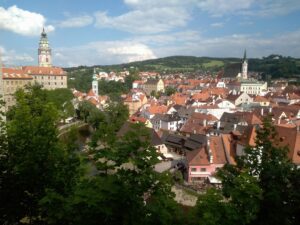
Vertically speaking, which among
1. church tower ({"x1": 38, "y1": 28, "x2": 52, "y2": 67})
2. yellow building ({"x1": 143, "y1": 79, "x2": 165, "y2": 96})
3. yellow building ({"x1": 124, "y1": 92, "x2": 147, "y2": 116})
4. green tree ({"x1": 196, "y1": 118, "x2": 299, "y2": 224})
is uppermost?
church tower ({"x1": 38, "y1": 28, "x2": 52, "y2": 67})

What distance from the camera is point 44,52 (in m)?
87.6

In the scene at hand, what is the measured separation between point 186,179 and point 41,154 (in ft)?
64.2

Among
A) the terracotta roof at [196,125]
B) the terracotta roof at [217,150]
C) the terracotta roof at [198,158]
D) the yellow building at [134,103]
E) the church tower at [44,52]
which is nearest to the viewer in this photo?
the terracotta roof at [198,158]

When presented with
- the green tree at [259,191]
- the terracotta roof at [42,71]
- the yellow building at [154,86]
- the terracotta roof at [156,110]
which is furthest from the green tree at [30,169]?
the yellow building at [154,86]

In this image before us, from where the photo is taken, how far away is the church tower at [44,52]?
87125mm

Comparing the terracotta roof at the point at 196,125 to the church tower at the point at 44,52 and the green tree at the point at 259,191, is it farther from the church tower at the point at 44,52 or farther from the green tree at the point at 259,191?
the church tower at the point at 44,52

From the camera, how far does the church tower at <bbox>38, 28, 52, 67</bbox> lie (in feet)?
286

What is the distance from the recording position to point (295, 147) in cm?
2244

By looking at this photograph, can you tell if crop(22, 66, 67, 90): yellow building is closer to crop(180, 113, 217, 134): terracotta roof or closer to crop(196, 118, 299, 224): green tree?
crop(180, 113, 217, 134): terracotta roof

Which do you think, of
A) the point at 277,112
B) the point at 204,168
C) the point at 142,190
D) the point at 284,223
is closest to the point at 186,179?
the point at 204,168

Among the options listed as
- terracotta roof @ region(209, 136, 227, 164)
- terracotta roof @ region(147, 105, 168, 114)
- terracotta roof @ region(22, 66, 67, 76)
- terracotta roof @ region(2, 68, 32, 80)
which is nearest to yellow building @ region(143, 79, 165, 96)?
terracotta roof @ region(22, 66, 67, 76)

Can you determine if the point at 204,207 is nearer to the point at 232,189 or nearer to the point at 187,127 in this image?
the point at 232,189

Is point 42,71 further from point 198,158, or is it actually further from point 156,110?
point 198,158

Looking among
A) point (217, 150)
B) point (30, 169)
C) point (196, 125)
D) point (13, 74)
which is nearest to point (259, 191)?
point (30, 169)
